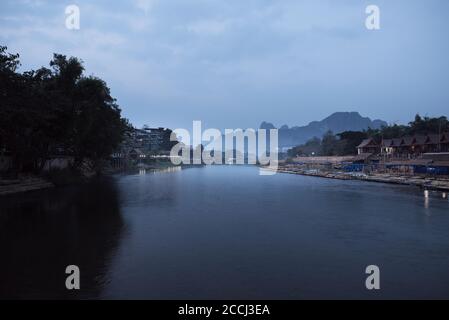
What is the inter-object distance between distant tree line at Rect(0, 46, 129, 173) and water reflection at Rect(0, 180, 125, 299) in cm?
1007

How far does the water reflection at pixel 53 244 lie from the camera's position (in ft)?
48.6

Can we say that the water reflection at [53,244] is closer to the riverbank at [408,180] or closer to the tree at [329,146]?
the riverbank at [408,180]

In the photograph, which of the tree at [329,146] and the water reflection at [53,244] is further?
the tree at [329,146]

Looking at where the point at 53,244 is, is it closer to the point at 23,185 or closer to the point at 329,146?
the point at 23,185

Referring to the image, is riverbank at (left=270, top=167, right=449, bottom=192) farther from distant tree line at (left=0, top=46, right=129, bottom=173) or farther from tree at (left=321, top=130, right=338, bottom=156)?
distant tree line at (left=0, top=46, right=129, bottom=173)

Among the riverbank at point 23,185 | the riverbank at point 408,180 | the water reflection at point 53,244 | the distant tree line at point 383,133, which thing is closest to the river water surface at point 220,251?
the water reflection at point 53,244

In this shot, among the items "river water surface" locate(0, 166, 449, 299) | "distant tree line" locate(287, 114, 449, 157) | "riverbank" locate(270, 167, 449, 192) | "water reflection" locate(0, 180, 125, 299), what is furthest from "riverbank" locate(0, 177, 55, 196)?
"distant tree line" locate(287, 114, 449, 157)

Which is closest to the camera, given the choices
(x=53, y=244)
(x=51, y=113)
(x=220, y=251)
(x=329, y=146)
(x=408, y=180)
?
(x=220, y=251)

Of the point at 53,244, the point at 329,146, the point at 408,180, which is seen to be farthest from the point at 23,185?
the point at 329,146

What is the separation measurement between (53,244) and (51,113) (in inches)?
1267

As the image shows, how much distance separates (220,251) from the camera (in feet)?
69.7

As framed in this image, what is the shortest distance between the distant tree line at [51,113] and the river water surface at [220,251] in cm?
1034
